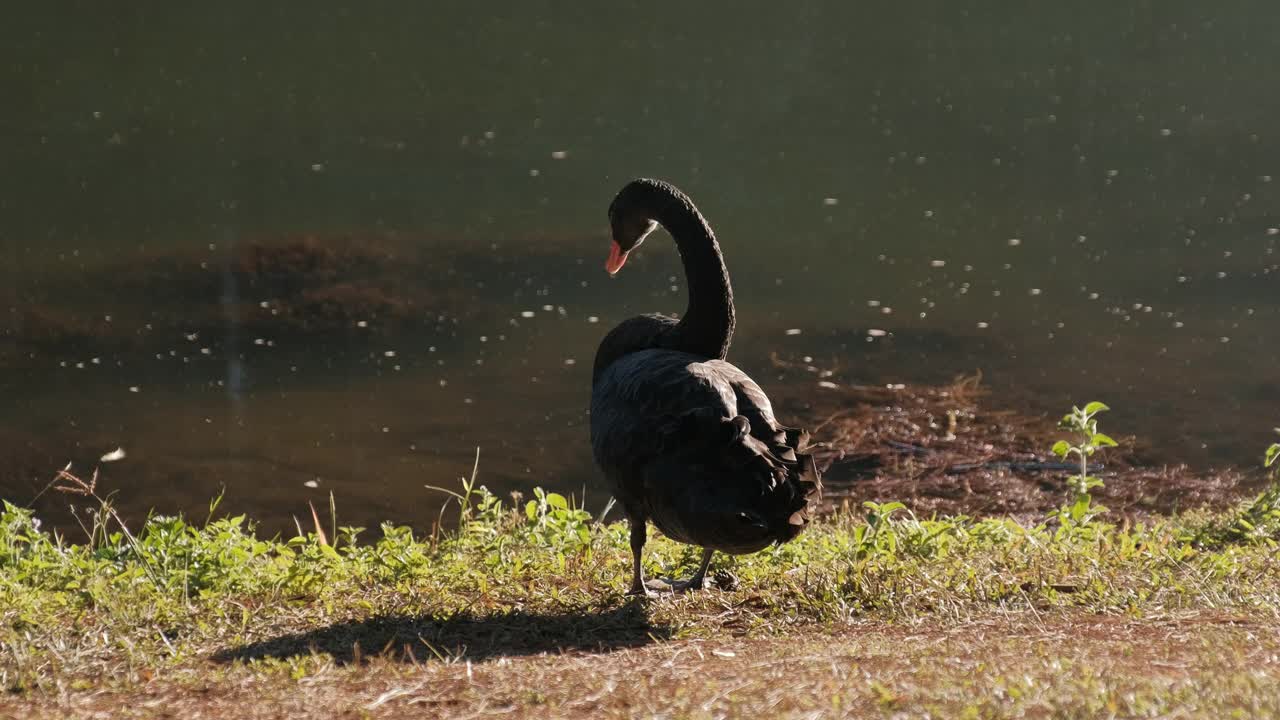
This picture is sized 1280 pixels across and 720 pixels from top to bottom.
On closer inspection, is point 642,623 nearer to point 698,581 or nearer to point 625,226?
point 698,581

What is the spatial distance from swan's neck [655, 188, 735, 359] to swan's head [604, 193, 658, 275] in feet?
1.32

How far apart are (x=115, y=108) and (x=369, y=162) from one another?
4.03m

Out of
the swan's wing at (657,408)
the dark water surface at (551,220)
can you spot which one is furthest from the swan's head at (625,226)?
the dark water surface at (551,220)

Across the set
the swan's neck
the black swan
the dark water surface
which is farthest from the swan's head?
the dark water surface

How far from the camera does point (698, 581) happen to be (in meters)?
4.65

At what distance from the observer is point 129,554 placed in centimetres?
481

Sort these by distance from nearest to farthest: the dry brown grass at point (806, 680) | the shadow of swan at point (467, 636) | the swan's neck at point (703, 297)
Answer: the dry brown grass at point (806, 680) < the shadow of swan at point (467, 636) < the swan's neck at point (703, 297)

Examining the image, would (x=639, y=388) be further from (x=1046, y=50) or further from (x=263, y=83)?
(x=1046, y=50)

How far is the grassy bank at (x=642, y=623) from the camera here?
10.8ft

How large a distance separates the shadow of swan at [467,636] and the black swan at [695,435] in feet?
1.01

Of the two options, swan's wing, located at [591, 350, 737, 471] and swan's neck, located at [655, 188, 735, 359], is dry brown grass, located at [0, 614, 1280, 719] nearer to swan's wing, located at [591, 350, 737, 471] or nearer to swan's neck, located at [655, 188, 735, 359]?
swan's wing, located at [591, 350, 737, 471]

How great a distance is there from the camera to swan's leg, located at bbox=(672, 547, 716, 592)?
4629 mm

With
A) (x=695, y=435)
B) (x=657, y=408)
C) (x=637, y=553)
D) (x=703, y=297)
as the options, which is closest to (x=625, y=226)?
(x=703, y=297)

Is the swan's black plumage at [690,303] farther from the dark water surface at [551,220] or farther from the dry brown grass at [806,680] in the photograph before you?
the dark water surface at [551,220]
